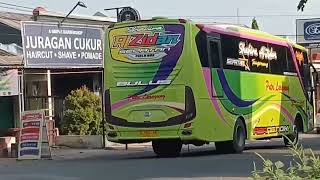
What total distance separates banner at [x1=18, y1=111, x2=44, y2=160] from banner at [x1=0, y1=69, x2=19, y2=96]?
3.30 meters

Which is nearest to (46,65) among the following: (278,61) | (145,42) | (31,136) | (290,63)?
(31,136)

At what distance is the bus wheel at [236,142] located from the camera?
19.8 meters

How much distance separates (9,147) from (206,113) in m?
8.38

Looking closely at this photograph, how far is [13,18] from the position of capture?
34656 millimetres

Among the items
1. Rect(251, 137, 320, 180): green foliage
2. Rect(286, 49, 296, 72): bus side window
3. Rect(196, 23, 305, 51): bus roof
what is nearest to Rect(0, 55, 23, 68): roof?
Rect(196, 23, 305, 51): bus roof

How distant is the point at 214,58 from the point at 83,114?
8.83 metres

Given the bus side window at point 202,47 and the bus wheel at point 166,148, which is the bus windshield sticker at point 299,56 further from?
the bus side window at point 202,47

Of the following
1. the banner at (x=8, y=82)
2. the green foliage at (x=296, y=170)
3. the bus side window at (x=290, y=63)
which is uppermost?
the bus side window at (x=290, y=63)

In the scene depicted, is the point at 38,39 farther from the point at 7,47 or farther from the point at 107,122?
the point at 107,122

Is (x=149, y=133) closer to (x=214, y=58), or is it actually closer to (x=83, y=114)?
(x=214, y=58)

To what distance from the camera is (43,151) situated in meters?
21.3

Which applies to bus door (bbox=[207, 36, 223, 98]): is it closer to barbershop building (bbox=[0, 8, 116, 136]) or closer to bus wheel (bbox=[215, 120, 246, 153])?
bus wheel (bbox=[215, 120, 246, 153])

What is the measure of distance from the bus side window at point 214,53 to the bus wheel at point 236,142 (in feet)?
6.84

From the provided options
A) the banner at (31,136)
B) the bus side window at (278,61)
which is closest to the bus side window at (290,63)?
the bus side window at (278,61)
